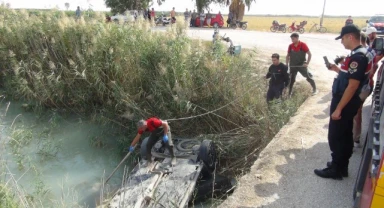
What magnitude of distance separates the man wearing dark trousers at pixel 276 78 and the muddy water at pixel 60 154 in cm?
402

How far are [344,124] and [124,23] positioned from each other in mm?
6634

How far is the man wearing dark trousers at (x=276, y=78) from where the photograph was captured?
750 cm

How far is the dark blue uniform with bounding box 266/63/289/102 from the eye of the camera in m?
7.51

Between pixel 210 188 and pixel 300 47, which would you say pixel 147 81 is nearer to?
pixel 210 188

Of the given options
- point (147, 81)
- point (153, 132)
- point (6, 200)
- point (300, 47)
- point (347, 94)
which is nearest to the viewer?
point (6, 200)

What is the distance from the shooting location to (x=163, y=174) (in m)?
→ 5.47

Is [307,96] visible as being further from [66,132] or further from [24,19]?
[24,19]

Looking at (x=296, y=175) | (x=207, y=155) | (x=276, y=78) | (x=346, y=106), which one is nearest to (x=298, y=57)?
(x=276, y=78)

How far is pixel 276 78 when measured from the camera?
7.55 m

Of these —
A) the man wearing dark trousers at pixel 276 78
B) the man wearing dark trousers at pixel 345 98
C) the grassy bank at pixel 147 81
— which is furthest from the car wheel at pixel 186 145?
the man wearing dark trousers at pixel 345 98

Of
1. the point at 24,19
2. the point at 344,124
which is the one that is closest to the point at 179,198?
the point at 344,124

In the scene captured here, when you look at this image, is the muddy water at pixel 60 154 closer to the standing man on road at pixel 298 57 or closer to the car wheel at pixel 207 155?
the car wheel at pixel 207 155

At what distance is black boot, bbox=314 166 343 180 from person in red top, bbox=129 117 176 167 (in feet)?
8.08

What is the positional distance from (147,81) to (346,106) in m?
5.37
